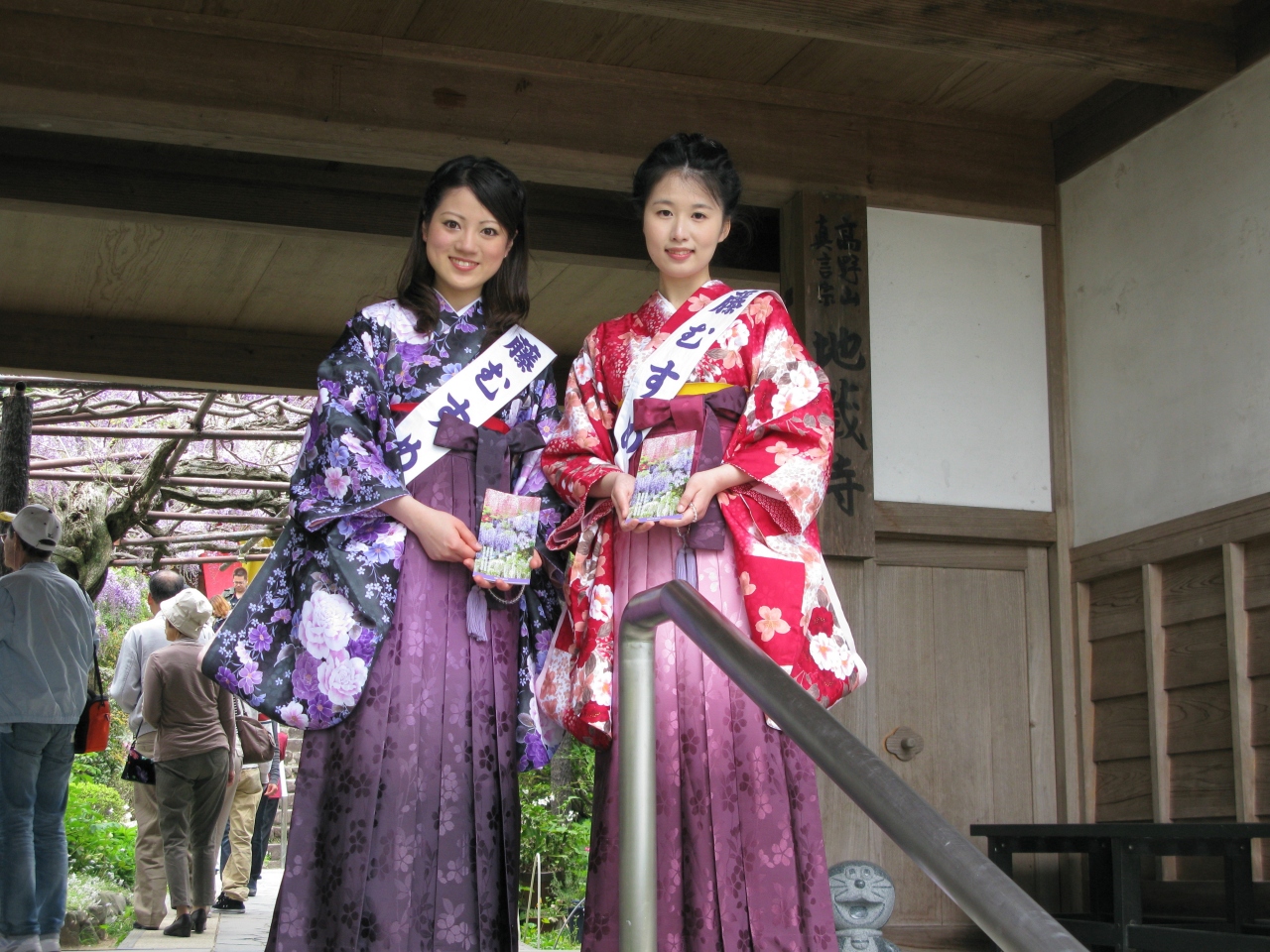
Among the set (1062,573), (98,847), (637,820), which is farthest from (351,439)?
(98,847)

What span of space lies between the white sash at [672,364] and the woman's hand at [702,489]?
21 centimetres

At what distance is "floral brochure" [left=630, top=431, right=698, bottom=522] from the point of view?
247 cm

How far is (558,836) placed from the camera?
880cm

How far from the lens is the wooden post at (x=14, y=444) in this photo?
29.7 feet

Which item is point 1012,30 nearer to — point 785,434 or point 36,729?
point 785,434

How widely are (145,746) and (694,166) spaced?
191 inches

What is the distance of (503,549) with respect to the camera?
2.61 metres

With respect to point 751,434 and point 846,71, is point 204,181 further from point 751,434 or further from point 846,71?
point 751,434

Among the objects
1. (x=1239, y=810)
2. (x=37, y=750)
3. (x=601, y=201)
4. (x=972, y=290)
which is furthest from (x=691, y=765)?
(x=601, y=201)

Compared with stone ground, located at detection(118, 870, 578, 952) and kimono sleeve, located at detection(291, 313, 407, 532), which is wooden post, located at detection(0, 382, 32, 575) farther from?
kimono sleeve, located at detection(291, 313, 407, 532)

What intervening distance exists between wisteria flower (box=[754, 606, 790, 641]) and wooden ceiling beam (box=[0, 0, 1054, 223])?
2452 millimetres

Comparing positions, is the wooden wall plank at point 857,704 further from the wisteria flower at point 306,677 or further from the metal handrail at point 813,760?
the metal handrail at point 813,760

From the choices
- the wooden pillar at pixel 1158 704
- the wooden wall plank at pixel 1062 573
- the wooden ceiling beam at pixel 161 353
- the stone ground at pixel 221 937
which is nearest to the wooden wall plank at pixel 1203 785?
the wooden pillar at pixel 1158 704

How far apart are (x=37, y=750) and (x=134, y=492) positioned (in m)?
6.72
